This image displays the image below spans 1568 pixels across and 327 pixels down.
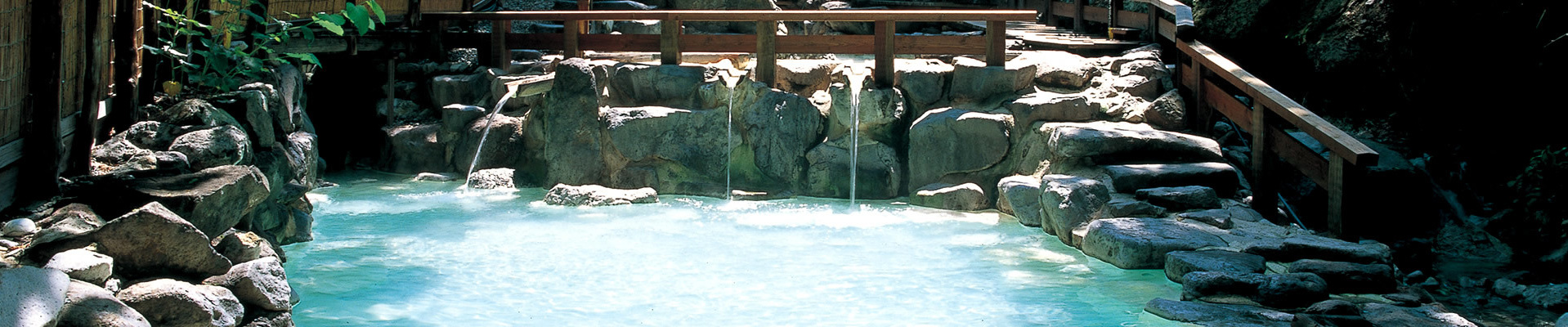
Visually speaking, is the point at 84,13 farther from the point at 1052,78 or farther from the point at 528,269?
the point at 1052,78

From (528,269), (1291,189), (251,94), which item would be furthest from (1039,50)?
(251,94)

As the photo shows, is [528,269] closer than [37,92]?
No

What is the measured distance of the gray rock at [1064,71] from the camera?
10617mm

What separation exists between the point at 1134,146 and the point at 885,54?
2.51 metres

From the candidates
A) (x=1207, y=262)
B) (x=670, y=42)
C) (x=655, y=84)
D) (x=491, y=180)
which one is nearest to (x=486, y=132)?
(x=491, y=180)

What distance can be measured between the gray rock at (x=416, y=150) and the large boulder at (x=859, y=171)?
362cm

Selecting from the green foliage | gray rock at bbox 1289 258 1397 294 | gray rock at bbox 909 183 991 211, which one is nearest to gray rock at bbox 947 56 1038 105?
gray rock at bbox 909 183 991 211

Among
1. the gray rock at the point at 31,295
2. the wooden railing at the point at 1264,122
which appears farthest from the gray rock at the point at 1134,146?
the gray rock at the point at 31,295

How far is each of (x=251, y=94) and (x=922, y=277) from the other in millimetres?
4129

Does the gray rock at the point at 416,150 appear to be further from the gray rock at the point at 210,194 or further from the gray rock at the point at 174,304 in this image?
the gray rock at the point at 174,304

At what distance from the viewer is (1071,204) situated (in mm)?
8438

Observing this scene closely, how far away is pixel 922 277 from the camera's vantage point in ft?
23.6

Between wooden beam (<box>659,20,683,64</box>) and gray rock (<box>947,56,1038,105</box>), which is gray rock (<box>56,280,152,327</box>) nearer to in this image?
wooden beam (<box>659,20,683,64</box>)

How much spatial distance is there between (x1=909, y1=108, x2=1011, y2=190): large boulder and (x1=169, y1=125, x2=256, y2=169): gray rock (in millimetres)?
5329
